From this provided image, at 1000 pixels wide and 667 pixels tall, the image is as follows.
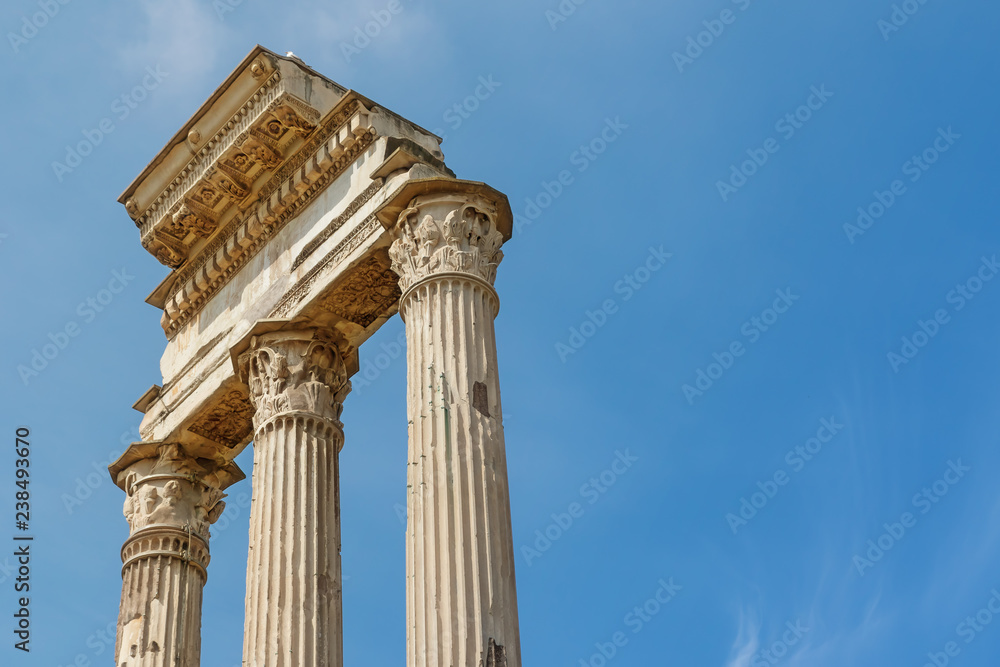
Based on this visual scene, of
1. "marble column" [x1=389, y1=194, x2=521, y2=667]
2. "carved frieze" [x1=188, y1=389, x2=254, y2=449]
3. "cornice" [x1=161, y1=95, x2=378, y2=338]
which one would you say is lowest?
"marble column" [x1=389, y1=194, x2=521, y2=667]

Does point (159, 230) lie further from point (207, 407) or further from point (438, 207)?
Result: point (438, 207)

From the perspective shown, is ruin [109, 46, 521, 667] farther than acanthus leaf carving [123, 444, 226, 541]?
No

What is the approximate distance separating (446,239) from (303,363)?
10.7 ft

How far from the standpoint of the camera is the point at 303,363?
21234mm

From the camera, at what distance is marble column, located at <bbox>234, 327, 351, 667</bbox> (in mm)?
19062

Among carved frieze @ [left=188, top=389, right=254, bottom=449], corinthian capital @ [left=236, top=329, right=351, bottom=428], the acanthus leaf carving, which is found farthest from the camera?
the acanthus leaf carving

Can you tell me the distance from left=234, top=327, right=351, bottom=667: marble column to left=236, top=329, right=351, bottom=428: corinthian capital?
14 mm

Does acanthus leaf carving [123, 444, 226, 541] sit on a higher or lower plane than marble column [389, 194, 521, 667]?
higher

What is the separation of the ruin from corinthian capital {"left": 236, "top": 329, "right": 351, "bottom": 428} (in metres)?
0.03

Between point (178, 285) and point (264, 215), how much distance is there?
250 centimetres

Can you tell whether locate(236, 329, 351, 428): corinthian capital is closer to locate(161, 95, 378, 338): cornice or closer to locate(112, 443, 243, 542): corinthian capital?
locate(161, 95, 378, 338): cornice

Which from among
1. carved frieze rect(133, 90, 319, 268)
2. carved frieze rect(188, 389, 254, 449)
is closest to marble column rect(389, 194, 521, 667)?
carved frieze rect(133, 90, 319, 268)

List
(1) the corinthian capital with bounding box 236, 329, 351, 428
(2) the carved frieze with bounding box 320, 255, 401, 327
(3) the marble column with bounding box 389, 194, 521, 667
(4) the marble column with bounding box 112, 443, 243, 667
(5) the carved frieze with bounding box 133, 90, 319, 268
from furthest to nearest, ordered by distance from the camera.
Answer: (5) the carved frieze with bounding box 133, 90, 319, 268 → (4) the marble column with bounding box 112, 443, 243, 667 → (1) the corinthian capital with bounding box 236, 329, 351, 428 → (2) the carved frieze with bounding box 320, 255, 401, 327 → (3) the marble column with bounding box 389, 194, 521, 667

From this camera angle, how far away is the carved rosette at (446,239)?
1911 centimetres
